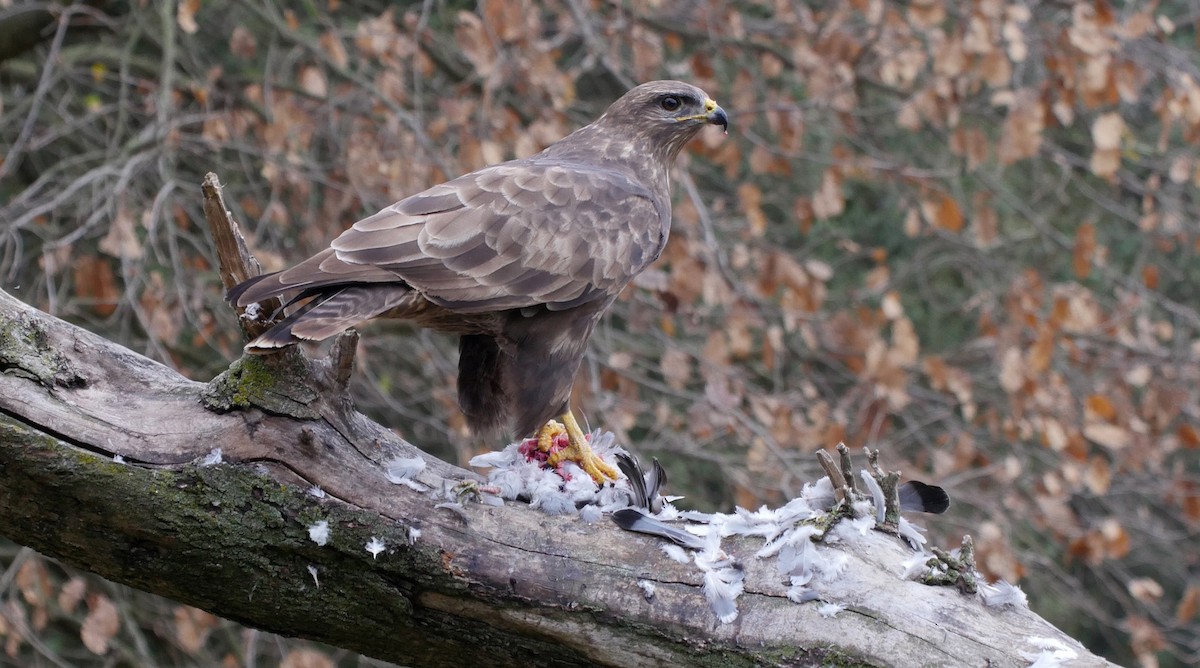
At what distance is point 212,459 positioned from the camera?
2594 millimetres

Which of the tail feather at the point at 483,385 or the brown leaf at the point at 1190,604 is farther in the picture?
the brown leaf at the point at 1190,604

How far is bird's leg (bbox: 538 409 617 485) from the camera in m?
3.49

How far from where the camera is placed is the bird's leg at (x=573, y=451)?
349cm

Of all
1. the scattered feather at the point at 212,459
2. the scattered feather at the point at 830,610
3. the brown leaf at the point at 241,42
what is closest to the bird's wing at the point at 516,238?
the scattered feather at the point at 212,459

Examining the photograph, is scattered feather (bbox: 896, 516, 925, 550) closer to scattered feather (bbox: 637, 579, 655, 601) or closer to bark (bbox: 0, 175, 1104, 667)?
bark (bbox: 0, 175, 1104, 667)

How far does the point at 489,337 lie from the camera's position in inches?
144

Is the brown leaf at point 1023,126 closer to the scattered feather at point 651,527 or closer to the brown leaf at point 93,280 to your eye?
the scattered feather at point 651,527

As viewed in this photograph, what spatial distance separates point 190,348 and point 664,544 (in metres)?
3.95

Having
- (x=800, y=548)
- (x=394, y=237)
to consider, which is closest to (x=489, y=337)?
(x=394, y=237)

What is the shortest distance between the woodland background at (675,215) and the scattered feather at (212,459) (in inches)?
95.3

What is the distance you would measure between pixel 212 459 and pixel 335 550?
32 centimetres

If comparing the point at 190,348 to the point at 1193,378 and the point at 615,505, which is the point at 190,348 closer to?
the point at 615,505

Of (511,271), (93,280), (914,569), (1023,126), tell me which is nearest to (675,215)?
(1023,126)

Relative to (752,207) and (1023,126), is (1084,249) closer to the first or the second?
(1023,126)
